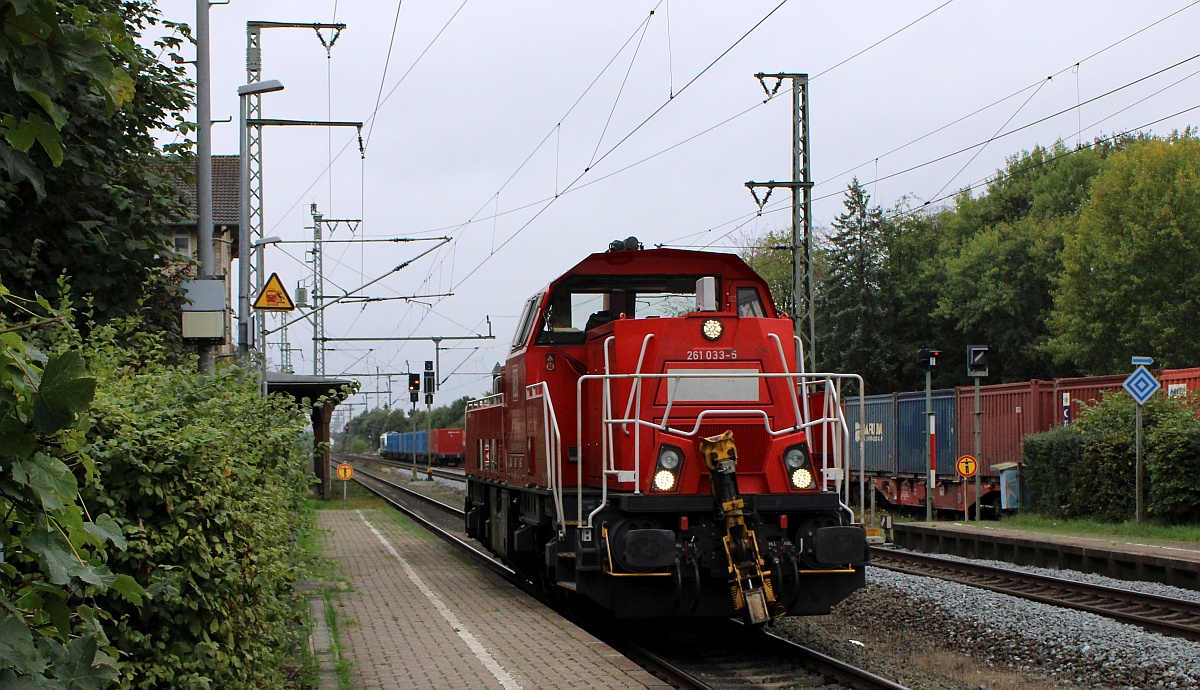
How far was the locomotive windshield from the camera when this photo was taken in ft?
34.0

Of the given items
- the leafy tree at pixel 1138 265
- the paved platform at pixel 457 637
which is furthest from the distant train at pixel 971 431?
the leafy tree at pixel 1138 265

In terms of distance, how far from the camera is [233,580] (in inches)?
189

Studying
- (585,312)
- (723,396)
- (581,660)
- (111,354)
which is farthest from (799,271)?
(111,354)

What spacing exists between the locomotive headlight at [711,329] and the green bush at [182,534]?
14.0ft

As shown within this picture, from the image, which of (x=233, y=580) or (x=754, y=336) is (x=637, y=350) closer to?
(x=754, y=336)

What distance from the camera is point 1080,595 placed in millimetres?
12047

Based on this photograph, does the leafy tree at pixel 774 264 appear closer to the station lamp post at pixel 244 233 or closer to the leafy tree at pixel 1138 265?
the leafy tree at pixel 1138 265

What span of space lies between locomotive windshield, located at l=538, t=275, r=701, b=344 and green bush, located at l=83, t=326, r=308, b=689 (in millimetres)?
4984

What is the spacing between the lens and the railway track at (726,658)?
8031 mm

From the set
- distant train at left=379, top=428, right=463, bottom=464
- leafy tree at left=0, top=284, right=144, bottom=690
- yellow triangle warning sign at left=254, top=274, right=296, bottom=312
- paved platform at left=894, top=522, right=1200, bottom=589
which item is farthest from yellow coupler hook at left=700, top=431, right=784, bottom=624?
distant train at left=379, top=428, right=463, bottom=464

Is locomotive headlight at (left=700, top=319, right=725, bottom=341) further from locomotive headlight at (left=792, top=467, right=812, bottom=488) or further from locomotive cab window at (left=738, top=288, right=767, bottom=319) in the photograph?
locomotive headlight at (left=792, top=467, right=812, bottom=488)

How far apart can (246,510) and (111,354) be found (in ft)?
5.35

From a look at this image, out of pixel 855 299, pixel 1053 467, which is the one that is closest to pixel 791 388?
pixel 1053 467

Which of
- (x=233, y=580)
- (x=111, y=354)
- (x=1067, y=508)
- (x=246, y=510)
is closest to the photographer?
(x=233, y=580)
